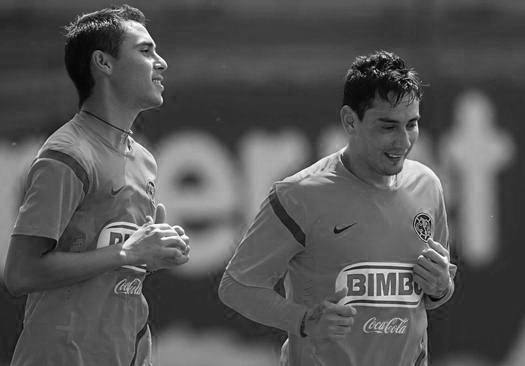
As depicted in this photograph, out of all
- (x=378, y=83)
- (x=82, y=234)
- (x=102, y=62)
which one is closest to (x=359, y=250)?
(x=378, y=83)

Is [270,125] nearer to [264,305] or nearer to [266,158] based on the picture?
[266,158]

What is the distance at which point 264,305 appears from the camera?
8.89 feet

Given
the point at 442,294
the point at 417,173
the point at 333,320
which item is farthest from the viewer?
the point at 417,173

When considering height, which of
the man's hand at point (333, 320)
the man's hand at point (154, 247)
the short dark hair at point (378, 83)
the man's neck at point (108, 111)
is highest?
the short dark hair at point (378, 83)

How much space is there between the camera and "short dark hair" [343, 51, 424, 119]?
107 inches

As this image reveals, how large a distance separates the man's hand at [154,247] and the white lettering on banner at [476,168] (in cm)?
205

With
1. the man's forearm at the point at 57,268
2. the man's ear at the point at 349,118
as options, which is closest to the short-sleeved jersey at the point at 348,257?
the man's ear at the point at 349,118

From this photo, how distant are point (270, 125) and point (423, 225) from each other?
5.56ft

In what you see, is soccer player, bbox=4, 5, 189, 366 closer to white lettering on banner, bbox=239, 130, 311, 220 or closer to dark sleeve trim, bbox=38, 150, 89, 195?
dark sleeve trim, bbox=38, 150, 89, 195

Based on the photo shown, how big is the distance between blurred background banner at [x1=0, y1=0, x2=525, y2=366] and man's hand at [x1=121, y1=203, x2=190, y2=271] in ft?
5.32

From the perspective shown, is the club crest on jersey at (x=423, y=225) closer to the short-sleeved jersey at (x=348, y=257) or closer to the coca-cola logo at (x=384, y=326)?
the short-sleeved jersey at (x=348, y=257)

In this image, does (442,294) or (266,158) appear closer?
(442,294)

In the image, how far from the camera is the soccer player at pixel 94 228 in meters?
2.58

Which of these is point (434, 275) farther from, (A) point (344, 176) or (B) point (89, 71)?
(B) point (89, 71)
